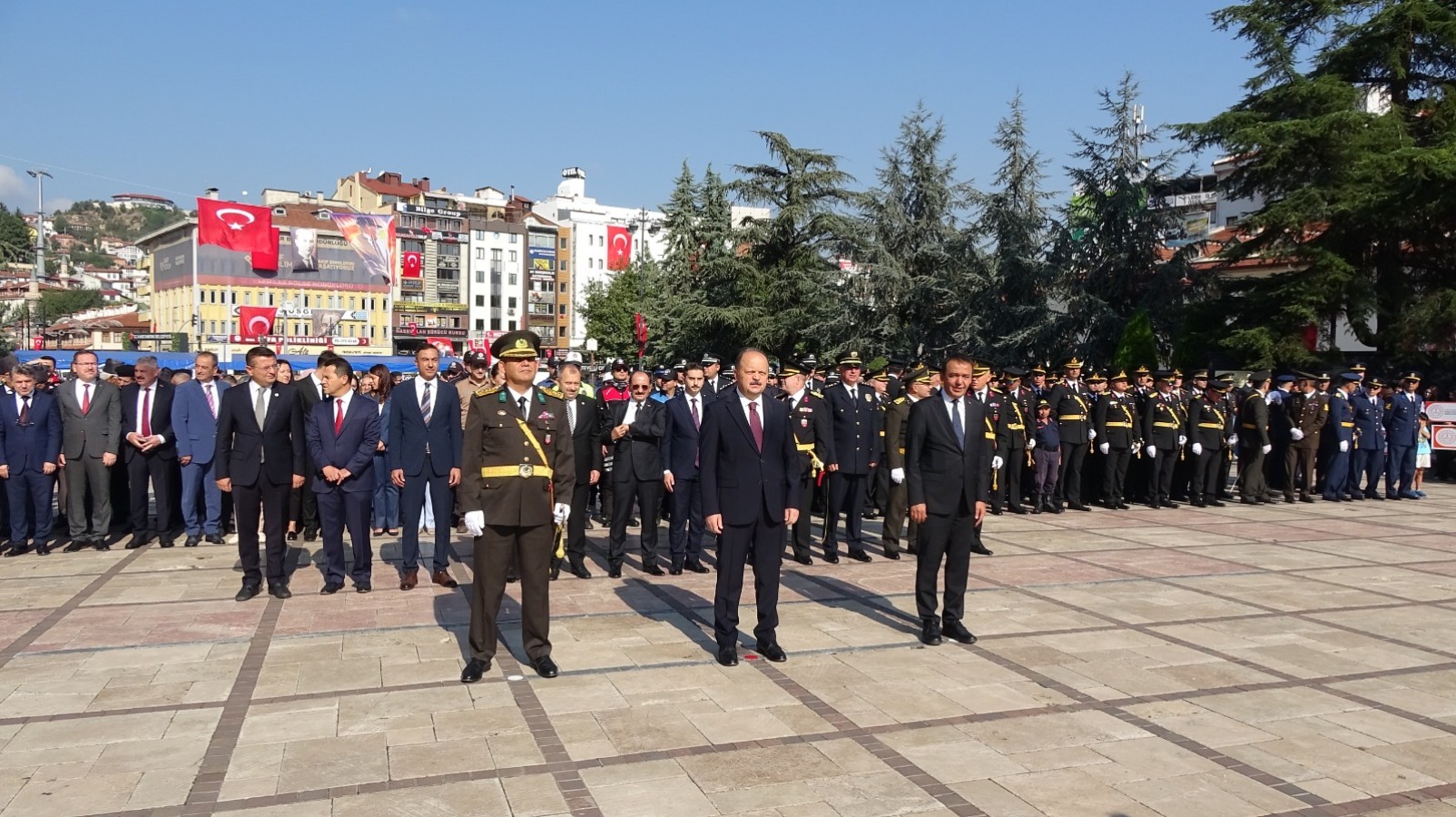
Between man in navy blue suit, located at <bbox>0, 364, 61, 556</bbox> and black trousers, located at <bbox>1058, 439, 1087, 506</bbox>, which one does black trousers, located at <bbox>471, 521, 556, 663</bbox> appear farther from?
black trousers, located at <bbox>1058, 439, 1087, 506</bbox>

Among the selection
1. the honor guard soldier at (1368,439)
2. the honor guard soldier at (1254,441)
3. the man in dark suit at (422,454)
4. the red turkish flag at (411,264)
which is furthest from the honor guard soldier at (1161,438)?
the red turkish flag at (411,264)

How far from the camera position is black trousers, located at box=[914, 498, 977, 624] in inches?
294

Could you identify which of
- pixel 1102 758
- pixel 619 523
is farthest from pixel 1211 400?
pixel 1102 758

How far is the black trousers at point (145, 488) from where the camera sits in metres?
11.4

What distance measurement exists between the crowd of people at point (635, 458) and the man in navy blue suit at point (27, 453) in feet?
0.07

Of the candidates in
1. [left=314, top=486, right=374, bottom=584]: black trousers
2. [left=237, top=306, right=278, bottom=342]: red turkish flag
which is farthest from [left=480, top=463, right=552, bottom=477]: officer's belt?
[left=237, top=306, right=278, bottom=342]: red turkish flag

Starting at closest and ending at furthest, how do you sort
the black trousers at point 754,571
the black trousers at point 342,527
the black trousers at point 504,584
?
the black trousers at point 504,584, the black trousers at point 754,571, the black trousers at point 342,527

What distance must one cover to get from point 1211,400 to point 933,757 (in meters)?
12.1

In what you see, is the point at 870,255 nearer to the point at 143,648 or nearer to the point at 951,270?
the point at 951,270

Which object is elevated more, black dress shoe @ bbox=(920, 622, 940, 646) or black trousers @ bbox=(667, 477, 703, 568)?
black trousers @ bbox=(667, 477, 703, 568)

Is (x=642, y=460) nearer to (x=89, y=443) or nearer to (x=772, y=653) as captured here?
(x=772, y=653)

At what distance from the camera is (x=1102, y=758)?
5172mm

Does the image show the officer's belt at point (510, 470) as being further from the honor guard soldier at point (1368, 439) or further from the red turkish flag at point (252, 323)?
the red turkish flag at point (252, 323)

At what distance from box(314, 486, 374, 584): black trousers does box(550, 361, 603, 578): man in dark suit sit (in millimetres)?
1810
